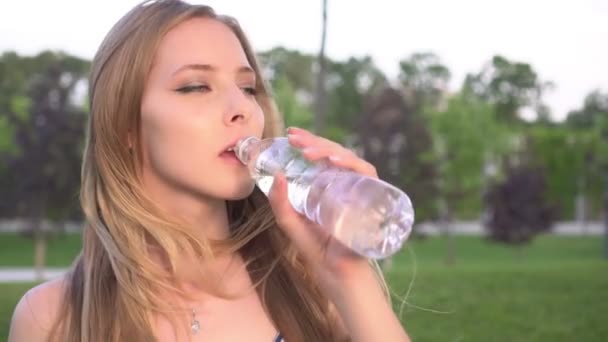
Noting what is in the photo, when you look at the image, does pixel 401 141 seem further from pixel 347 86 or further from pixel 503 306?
pixel 503 306

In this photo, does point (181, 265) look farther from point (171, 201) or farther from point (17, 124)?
point (17, 124)

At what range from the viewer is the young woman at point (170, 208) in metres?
1.99

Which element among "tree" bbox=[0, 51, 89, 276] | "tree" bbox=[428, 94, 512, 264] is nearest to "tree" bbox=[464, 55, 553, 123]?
"tree" bbox=[428, 94, 512, 264]

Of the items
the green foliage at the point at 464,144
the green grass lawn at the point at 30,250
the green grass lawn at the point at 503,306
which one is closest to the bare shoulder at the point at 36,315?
the green grass lawn at the point at 503,306

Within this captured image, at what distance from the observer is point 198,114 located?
1955 mm

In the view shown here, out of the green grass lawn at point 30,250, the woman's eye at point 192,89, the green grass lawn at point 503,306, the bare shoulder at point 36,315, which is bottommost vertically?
the green grass lawn at point 30,250

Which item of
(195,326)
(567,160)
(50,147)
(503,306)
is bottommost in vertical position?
(567,160)

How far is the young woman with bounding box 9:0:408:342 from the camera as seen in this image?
6.53 feet

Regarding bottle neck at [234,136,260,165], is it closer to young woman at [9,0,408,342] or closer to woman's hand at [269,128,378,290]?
young woman at [9,0,408,342]

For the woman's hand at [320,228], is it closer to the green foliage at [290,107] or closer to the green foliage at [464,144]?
the green foliage at [290,107]

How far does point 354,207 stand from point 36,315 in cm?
92

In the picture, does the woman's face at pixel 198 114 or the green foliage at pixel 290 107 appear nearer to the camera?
the woman's face at pixel 198 114

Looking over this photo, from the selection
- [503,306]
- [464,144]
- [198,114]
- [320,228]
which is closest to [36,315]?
[198,114]

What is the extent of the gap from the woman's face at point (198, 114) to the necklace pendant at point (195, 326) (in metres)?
0.34
